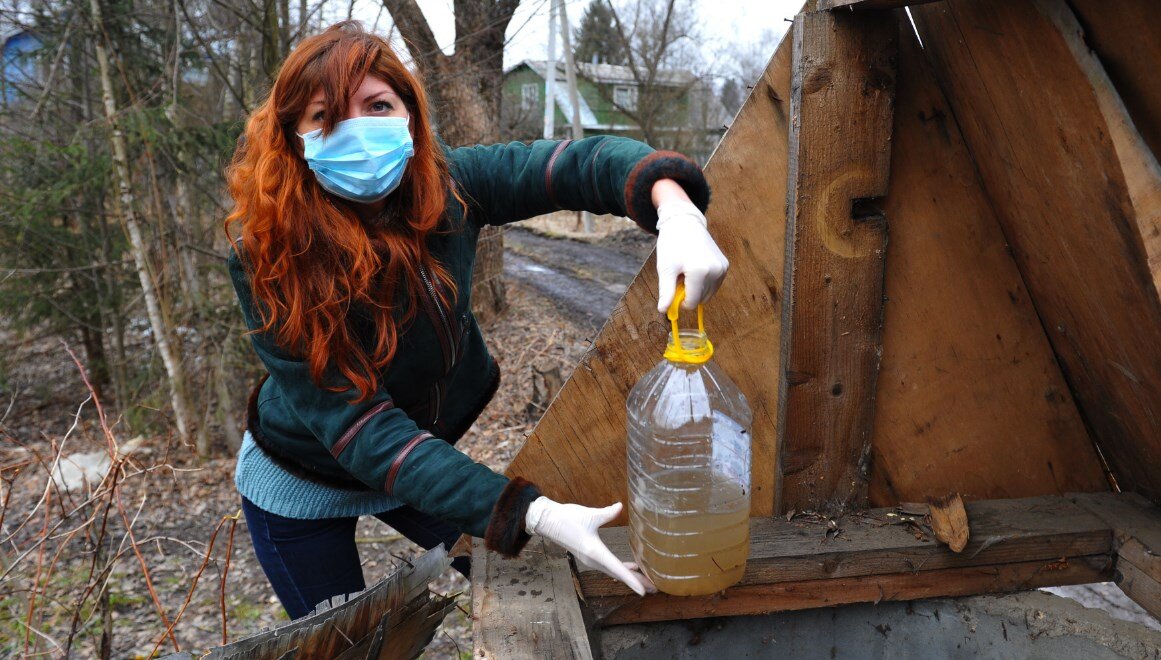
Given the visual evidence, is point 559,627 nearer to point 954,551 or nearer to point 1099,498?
point 954,551

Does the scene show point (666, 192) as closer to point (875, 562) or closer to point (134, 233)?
point (875, 562)

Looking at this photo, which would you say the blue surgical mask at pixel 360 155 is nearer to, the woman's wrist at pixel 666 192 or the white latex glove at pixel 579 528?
the woman's wrist at pixel 666 192

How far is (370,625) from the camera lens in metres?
1.65

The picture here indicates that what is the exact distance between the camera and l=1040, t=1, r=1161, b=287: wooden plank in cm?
129

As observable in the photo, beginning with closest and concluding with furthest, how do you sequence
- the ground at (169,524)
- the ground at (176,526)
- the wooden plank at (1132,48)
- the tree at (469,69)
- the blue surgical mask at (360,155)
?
the wooden plank at (1132,48), the blue surgical mask at (360,155), the ground at (169,524), the ground at (176,526), the tree at (469,69)

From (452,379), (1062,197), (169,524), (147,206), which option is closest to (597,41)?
(147,206)

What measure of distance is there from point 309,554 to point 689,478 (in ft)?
3.78

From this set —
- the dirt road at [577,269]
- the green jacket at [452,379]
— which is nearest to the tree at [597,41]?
the dirt road at [577,269]

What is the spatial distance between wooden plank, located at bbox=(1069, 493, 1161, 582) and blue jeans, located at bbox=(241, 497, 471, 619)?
180 cm

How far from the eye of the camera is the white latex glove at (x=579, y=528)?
1.59m

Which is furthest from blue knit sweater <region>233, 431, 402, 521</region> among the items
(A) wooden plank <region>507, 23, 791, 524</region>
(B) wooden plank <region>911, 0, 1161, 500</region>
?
(B) wooden plank <region>911, 0, 1161, 500</region>

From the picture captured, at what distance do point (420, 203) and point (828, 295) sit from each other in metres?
1.03

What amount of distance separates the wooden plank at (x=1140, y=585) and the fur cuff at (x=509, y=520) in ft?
5.35

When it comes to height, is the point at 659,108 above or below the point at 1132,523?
above
